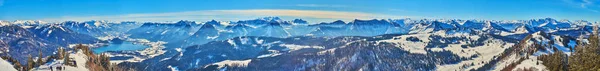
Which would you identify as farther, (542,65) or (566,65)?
(542,65)

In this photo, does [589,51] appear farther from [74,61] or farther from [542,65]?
[74,61]

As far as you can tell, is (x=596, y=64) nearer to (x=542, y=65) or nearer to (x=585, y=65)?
(x=585, y=65)

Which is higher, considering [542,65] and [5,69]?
[5,69]

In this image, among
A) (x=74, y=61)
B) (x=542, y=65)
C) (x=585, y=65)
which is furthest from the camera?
(x=542, y=65)

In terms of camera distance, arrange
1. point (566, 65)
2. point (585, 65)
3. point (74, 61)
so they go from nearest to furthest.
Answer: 1. point (585, 65)
2. point (74, 61)
3. point (566, 65)

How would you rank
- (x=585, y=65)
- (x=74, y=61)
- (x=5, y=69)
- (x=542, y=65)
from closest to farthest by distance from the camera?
(x=5, y=69) → (x=585, y=65) → (x=74, y=61) → (x=542, y=65)

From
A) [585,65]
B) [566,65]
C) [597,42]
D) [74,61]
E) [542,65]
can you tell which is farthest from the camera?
[542,65]

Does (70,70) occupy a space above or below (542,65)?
above

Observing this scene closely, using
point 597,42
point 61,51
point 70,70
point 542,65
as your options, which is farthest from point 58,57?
point 542,65

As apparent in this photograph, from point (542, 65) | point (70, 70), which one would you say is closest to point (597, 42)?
point (542, 65)
